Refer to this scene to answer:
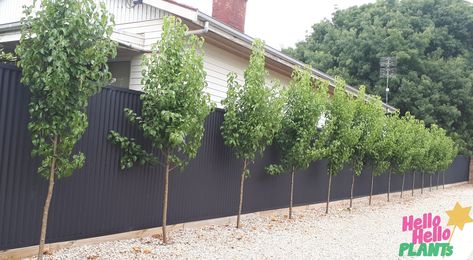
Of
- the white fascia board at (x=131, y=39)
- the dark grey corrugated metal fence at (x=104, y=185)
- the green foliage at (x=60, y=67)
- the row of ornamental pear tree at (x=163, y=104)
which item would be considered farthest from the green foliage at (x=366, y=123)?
the green foliage at (x=60, y=67)

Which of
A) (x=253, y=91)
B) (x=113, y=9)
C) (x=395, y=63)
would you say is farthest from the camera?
(x=395, y=63)

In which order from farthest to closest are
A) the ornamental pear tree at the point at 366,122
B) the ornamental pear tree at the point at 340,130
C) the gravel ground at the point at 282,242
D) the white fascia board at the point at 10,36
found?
the ornamental pear tree at the point at 366,122 → the ornamental pear tree at the point at 340,130 → the white fascia board at the point at 10,36 → the gravel ground at the point at 282,242

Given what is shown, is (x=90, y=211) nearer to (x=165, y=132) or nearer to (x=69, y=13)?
(x=165, y=132)

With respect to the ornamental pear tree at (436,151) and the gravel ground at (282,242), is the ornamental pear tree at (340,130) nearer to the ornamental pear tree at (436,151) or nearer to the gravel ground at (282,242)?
the gravel ground at (282,242)

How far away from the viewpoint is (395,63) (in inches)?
1005

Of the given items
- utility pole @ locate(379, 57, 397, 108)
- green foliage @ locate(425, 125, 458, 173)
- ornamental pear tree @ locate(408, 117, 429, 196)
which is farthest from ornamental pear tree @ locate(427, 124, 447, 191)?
utility pole @ locate(379, 57, 397, 108)

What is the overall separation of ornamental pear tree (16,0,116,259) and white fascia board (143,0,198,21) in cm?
389

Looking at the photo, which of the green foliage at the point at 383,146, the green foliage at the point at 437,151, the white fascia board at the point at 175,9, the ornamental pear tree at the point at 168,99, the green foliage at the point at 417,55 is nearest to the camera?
the ornamental pear tree at the point at 168,99

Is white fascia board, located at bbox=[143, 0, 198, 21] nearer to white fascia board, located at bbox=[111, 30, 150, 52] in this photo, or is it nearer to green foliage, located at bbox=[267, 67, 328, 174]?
white fascia board, located at bbox=[111, 30, 150, 52]

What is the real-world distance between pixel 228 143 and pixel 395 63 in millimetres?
20007

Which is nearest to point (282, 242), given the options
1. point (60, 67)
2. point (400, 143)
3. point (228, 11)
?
point (60, 67)

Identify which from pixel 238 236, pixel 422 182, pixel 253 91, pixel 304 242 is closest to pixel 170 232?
pixel 238 236

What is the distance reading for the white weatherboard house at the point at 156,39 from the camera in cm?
873

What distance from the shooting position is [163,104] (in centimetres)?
627
